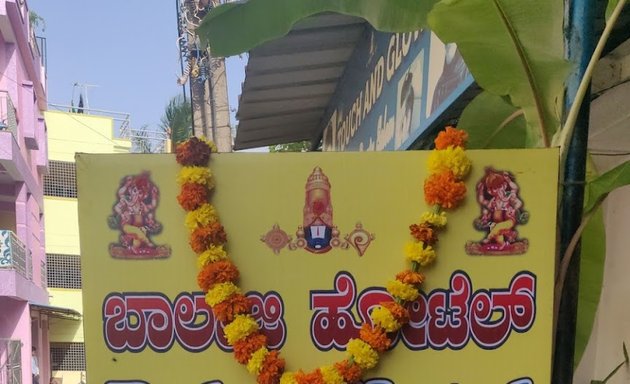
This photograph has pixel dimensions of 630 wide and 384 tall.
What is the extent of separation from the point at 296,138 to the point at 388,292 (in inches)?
208

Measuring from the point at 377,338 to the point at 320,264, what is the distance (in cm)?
19

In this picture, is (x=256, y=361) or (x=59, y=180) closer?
(x=256, y=361)

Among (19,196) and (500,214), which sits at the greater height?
(19,196)

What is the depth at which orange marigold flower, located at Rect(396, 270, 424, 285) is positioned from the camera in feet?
4.16

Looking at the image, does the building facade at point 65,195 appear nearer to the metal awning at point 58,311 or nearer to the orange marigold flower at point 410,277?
the metal awning at point 58,311

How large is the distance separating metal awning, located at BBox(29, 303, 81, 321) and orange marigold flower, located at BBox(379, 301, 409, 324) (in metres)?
12.2

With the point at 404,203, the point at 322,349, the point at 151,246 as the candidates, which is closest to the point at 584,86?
the point at 404,203

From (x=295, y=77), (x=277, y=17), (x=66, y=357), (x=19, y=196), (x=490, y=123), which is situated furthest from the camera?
(x=66, y=357)

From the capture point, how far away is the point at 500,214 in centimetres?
127

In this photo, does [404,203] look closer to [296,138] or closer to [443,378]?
[443,378]

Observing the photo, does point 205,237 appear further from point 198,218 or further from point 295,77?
point 295,77

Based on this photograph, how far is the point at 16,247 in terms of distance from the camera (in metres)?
10.6

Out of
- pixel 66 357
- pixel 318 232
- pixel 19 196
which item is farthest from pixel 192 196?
pixel 66 357

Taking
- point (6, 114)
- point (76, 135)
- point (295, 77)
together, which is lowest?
point (295, 77)
